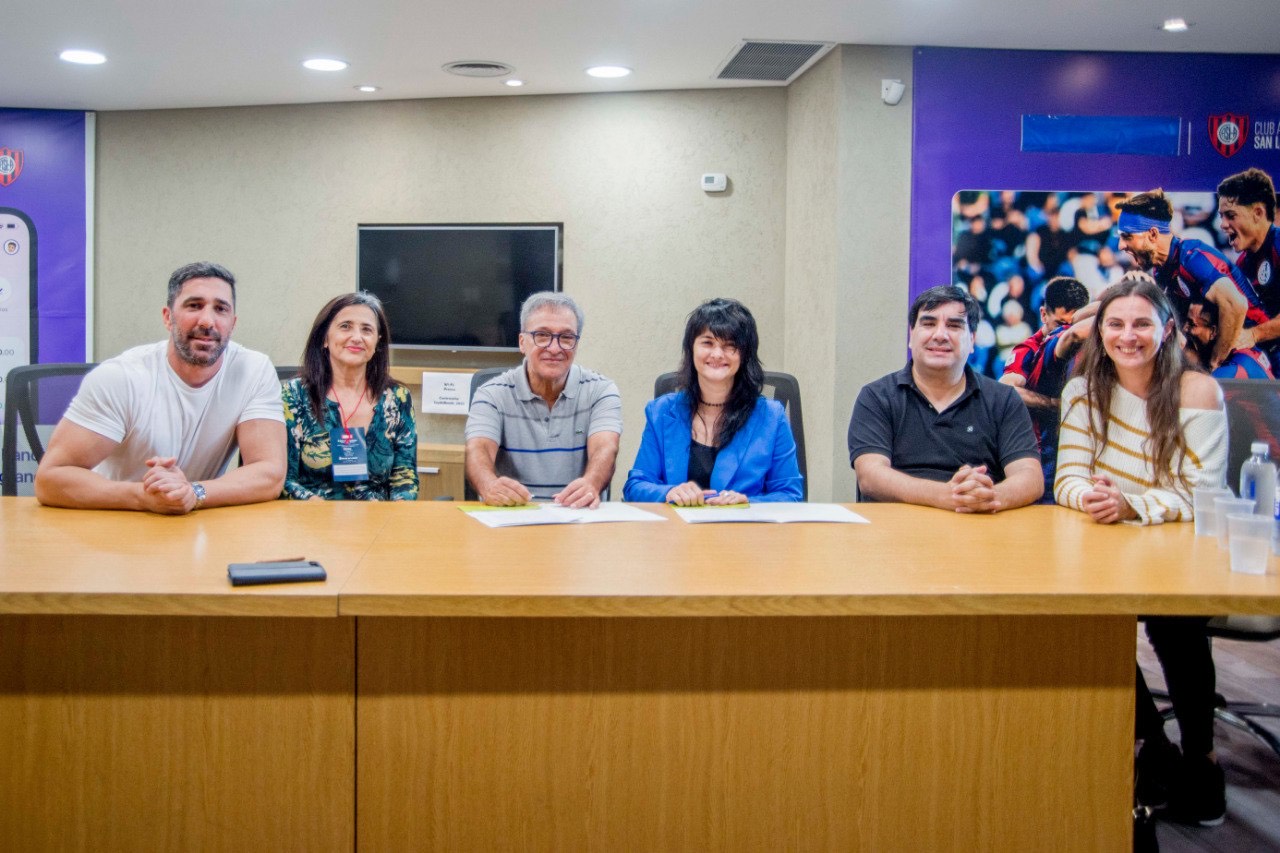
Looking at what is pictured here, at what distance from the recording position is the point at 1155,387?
2438 mm

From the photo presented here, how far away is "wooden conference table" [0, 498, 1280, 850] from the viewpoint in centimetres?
158

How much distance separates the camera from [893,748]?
165 centimetres

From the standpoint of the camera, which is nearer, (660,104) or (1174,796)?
(1174,796)

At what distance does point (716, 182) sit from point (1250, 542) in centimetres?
392

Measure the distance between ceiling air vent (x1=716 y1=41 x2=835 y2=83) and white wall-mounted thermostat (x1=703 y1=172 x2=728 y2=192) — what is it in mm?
500

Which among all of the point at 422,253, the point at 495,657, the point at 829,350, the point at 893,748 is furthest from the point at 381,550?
the point at 422,253

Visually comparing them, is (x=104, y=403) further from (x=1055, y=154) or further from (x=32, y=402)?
(x=1055, y=154)

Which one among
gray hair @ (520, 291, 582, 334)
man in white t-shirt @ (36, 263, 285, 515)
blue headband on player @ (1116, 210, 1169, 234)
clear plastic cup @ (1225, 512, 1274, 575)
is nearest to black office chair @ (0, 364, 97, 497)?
man in white t-shirt @ (36, 263, 285, 515)

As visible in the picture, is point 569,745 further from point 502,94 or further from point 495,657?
point 502,94

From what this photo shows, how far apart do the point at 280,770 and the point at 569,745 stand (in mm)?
449

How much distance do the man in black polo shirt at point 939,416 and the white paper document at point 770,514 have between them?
1.09ft

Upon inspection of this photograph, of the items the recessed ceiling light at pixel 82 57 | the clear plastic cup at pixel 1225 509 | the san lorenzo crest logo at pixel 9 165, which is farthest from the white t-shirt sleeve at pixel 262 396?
Result: the san lorenzo crest logo at pixel 9 165

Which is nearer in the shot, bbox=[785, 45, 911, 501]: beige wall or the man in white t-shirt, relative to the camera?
the man in white t-shirt

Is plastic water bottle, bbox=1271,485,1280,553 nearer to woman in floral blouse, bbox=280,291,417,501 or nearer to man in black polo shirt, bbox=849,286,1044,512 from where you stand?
man in black polo shirt, bbox=849,286,1044,512
